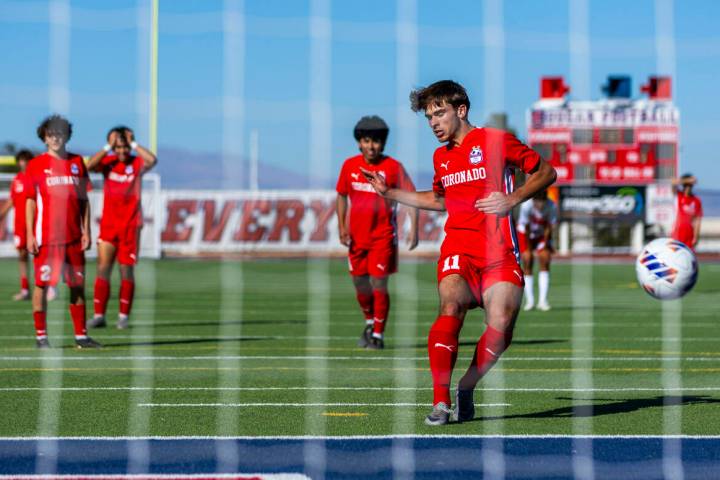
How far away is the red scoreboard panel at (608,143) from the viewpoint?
4578cm

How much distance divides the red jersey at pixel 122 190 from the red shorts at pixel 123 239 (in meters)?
0.05

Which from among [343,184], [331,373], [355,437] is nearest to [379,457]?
[355,437]

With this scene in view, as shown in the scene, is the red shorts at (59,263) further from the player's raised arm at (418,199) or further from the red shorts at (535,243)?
the red shorts at (535,243)

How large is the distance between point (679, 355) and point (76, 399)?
17.7 feet

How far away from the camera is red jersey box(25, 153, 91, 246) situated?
11.1 m

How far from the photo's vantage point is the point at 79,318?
1141 centimetres

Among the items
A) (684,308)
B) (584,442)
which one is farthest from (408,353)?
(684,308)

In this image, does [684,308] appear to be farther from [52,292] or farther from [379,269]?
[52,292]

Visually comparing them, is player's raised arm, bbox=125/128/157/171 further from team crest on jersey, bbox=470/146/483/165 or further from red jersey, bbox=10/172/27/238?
team crest on jersey, bbox=470/146/483/165

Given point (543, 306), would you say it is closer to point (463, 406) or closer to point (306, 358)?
point (306, 358)

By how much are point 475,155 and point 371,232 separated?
4.81 m

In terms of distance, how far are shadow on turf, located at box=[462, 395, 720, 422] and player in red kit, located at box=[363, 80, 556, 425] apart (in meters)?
0.41

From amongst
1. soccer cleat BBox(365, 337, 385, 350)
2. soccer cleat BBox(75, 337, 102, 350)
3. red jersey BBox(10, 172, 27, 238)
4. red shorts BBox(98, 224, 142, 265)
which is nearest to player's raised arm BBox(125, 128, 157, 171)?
red shorts BBox(98, 224, 142, 265)

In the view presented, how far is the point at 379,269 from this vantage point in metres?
11.8
